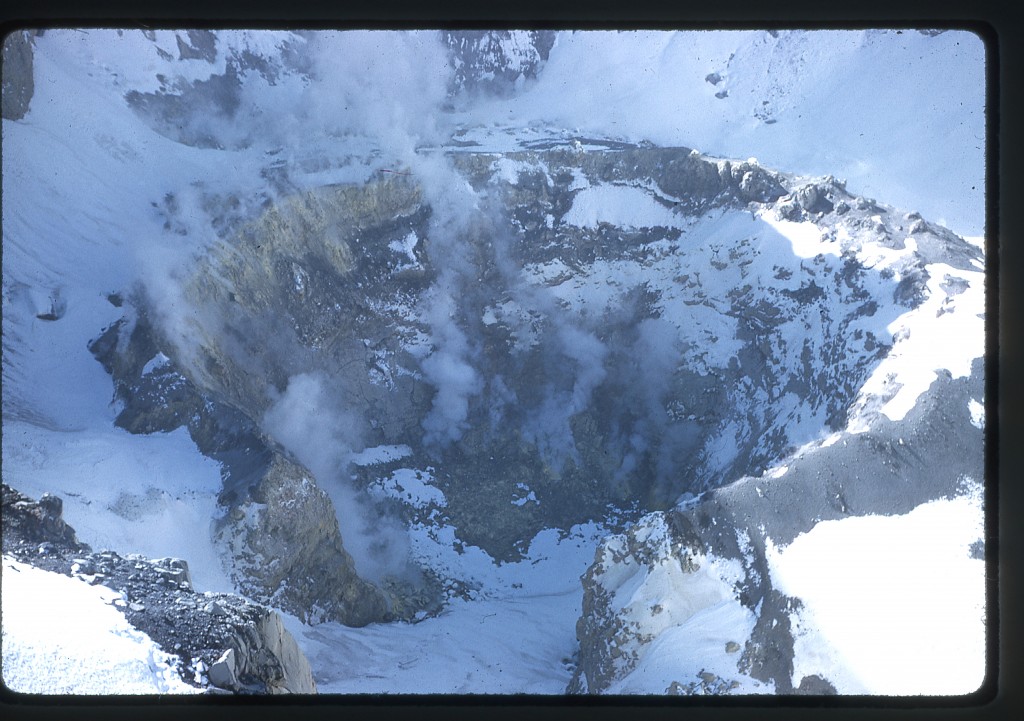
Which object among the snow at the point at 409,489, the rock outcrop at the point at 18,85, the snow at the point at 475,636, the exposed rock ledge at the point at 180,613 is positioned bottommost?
the exposed rock ledge at the point at 180,613

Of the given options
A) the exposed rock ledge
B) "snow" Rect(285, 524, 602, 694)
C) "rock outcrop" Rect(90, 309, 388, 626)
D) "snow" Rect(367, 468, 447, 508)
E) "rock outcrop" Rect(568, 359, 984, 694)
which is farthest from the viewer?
"snow" Rect(367, 468, 447, 508)

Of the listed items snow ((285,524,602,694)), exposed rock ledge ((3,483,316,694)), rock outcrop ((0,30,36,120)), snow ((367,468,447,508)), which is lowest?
exposed rock ledge ((3,483,316,694))

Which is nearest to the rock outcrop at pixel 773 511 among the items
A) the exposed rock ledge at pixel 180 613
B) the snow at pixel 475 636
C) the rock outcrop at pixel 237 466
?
the snow at pixel 475 636

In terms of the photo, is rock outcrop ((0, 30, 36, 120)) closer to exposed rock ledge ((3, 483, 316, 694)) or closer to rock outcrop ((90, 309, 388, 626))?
rock outcrop ((90, 309, 388, 626))

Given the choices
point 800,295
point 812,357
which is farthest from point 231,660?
point 800,295

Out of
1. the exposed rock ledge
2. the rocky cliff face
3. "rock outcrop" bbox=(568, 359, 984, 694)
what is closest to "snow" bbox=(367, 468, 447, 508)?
the rocky cliff face

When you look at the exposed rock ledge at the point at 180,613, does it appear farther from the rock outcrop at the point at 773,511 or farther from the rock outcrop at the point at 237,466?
the rock outcrop at the point at 237,466

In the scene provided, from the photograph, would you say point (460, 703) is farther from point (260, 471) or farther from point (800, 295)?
point (800, 295)

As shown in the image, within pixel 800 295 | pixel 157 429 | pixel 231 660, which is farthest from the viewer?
pixel 800 295
